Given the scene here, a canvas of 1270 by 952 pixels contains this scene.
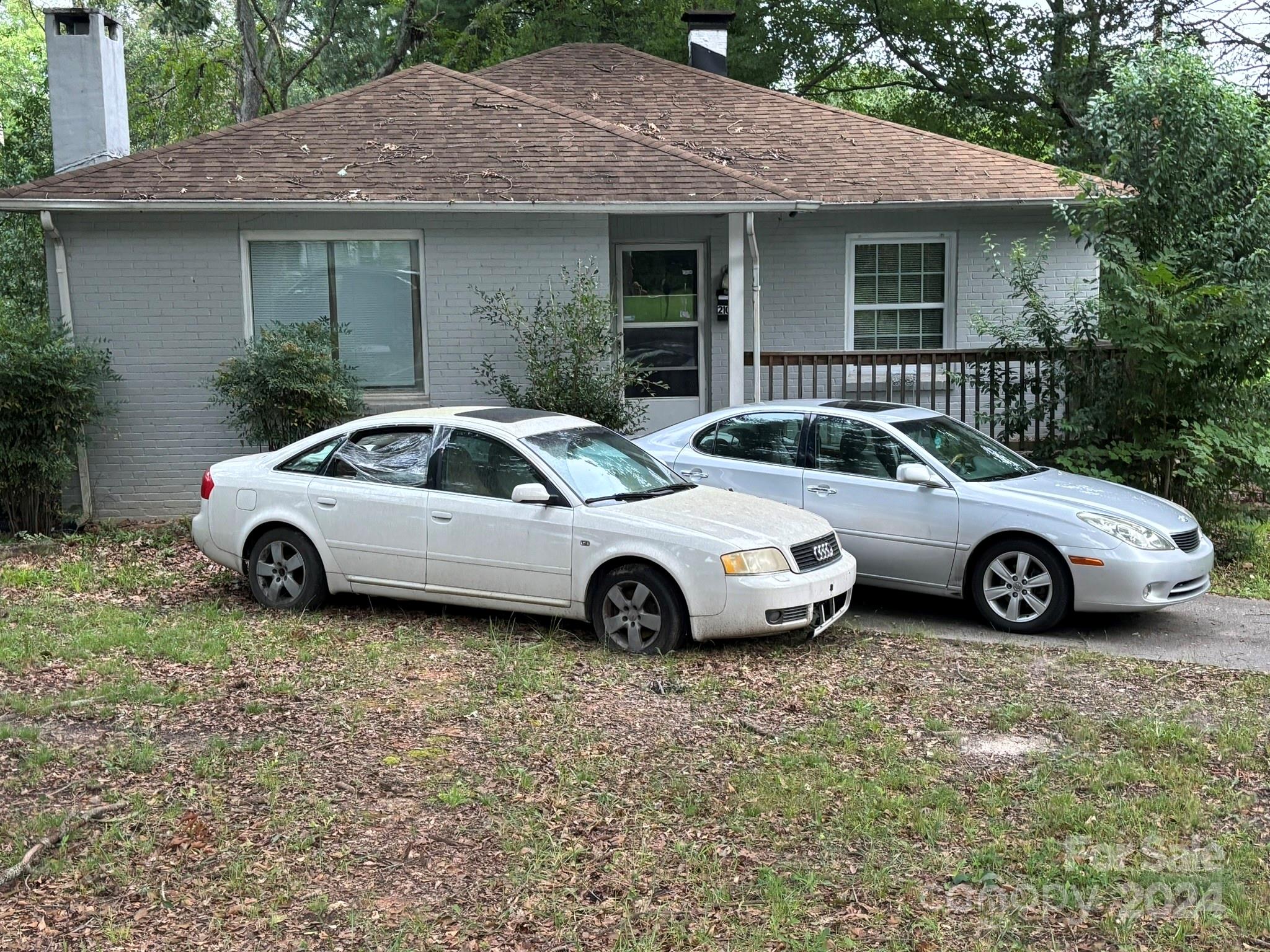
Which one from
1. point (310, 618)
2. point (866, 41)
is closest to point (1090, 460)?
point (310, 618)

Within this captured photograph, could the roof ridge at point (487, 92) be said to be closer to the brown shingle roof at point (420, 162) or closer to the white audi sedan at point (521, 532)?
the brown shingle roof at point (420, 162)

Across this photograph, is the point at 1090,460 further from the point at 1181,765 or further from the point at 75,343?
the point at 75,343

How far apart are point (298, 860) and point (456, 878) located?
59cm

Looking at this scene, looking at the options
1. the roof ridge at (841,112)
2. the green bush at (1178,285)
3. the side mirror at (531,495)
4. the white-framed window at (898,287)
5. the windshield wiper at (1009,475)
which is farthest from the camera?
the roof ridge at (841,112)

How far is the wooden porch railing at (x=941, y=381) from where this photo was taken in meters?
11.2

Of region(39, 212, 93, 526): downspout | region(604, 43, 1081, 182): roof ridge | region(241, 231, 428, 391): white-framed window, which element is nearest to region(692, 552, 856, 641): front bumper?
region(241, 231, 428, 391): white-framed window

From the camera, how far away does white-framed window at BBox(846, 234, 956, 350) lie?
1337cm

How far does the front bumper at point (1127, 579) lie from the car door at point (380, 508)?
13.9 feet

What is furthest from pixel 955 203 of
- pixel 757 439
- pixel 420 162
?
pixel 420 162

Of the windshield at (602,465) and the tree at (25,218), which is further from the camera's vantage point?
the tree at (25,218)

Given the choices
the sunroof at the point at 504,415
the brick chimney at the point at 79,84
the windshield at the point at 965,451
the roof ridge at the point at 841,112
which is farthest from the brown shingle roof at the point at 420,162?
the sunroof at the point at 504,415

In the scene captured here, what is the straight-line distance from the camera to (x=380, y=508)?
7.68 metres

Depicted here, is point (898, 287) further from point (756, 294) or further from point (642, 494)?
point (642, 494)

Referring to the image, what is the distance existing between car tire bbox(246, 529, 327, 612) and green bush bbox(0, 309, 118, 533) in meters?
3.66
